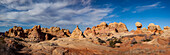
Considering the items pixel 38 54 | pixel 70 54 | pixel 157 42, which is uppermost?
pixel 38 54

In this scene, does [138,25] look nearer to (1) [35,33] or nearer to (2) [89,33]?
(2) [89,33]

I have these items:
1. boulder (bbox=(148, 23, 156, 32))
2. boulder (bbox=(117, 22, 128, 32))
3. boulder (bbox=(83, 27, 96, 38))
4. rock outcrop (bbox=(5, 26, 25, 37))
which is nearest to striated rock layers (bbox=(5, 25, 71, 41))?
rock outcrop (bbox=(5, 26, 25, 37))

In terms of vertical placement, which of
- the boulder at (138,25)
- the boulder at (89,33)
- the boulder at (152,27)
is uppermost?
the boulder at (138,25)

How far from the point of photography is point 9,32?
39.1m

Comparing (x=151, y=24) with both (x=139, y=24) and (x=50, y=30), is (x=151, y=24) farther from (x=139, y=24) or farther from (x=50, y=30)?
(x=50, y=30)

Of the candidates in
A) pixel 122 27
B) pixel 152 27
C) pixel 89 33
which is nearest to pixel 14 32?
pixel 89 33

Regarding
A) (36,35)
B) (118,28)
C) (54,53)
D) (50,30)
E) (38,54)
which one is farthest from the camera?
(118,28)

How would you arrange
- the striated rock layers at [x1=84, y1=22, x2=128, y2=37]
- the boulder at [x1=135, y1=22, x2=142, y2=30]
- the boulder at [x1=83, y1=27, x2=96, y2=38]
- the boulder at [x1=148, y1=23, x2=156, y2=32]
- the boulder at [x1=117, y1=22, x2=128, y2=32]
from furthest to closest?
the boulder at [x1=117, y1=22, x2=128, y2=32], the striated rock layers at [x1=84, y1=22, x2=128, y2=37], the boulder at [x1=83, y1=27, x2=96, y2=38], the boulder at [x1=135, y1=22, x2=142, y2=30], the boulder at [x1=148, y1=23, x2=156, y2=32]

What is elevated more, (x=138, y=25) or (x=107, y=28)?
(x=138, y=25)

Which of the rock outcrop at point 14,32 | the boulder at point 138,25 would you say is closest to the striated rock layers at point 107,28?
the boulder at point 138,25

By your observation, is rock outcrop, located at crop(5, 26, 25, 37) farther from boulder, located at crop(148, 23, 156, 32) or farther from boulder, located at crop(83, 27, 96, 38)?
boulder, located at crop(148, 23, 156, 32)

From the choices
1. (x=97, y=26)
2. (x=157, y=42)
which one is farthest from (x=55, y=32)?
(x=157, y=42)

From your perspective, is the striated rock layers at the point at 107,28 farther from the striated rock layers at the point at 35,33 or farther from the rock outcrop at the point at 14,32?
the rock outcrop at the point at 14,32

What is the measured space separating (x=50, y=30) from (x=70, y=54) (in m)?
43.2
